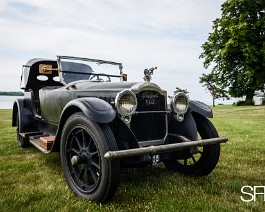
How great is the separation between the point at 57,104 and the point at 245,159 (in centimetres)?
338

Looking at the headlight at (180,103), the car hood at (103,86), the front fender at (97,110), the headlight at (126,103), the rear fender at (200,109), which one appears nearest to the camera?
the front fender at (97,110)

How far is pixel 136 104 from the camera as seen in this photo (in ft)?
10.4

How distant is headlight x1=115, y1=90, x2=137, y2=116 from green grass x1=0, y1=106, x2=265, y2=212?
3.10 ft

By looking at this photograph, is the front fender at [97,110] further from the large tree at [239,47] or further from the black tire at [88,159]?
the large tree at [239,47]

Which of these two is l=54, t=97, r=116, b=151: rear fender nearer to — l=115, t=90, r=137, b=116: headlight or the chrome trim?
l=115, t=90, r=137, b=116: headlight

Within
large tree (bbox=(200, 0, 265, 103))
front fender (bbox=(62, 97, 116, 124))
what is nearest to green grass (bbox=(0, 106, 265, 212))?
front fender (bbox=(62, 97, 116, 124))

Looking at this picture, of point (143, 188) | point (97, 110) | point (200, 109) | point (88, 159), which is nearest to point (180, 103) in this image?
point (200, 109)

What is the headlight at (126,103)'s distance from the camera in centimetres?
307

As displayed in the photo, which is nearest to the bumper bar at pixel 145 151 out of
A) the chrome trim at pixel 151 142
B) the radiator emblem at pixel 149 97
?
the chrome trim at pixel 151 142

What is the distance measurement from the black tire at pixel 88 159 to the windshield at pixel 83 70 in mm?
1754

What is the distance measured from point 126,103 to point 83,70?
2.12 meters

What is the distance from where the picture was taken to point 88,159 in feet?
9.97

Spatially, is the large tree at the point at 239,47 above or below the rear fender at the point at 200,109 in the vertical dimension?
above

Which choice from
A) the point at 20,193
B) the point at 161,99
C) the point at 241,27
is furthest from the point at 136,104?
the point at 241,27
